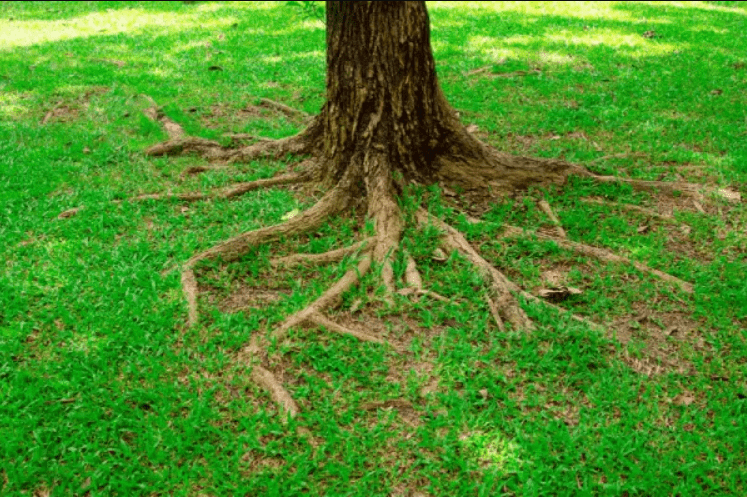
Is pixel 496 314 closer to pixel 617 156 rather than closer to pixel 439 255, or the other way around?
pixel 439 255

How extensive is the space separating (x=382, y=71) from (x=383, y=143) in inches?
21.1

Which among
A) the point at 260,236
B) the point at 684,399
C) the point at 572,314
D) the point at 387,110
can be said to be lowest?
the point at 684,399

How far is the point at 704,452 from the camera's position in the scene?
3.50 m

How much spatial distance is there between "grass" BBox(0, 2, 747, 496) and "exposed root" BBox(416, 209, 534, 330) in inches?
4.1

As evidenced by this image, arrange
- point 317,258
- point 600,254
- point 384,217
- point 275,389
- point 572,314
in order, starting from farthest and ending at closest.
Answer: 1. point 384,217
2. point 600,254
3. point 317,258
4. point 572,314
5. point 275,389

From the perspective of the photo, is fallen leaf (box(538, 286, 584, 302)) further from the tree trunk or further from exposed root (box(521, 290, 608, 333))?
the tree trunk

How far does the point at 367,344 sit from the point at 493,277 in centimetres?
102

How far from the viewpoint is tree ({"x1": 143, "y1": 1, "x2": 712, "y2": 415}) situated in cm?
486

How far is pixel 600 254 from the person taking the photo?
16.4ft

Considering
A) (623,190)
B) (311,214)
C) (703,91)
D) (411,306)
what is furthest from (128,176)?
(703,91)

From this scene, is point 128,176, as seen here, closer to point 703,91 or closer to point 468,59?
point 468,59

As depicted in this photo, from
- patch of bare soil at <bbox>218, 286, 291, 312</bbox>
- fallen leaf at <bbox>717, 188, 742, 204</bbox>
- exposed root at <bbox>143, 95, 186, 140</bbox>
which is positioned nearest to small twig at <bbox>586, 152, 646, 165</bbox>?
fallen leaf at <bbox>717, 188, 742, 204</bbox>

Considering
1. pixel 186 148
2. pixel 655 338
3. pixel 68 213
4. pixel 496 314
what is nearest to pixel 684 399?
→ pixel 655 338

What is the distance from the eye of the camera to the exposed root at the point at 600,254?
15.6 ft
